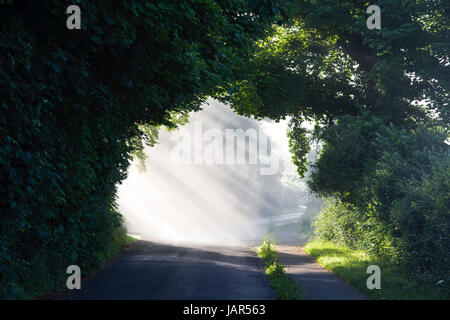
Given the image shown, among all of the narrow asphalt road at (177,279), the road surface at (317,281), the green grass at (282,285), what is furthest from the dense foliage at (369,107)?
the narrow asphalt road at (177,279)

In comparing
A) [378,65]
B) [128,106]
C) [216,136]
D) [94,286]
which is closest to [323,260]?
[378,65]

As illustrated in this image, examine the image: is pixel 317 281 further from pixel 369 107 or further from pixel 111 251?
pixel 369 107

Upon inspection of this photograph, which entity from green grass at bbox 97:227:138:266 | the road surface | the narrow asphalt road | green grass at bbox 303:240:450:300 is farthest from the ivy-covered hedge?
green grass at bbox 303:240:450:300

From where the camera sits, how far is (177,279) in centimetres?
1500

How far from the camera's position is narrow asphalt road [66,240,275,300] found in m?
12.4

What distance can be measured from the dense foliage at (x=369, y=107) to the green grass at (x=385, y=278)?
485mm

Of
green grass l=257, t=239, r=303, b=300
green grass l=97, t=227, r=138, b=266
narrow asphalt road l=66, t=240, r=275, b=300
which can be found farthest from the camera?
green grass l=97, t=227, r=138, b=266

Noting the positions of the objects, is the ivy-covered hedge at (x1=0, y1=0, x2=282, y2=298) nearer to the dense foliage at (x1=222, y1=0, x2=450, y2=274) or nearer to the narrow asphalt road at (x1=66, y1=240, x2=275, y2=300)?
the narrow asphalt road at (x1=66, y1=240, x2=275, y2=300)

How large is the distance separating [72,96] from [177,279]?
7.01 metres

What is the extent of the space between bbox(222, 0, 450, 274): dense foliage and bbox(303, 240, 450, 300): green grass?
485 millimetres

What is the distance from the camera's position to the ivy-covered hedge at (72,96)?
827 centimetres

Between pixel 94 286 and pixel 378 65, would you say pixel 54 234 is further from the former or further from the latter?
pixel 378 65
